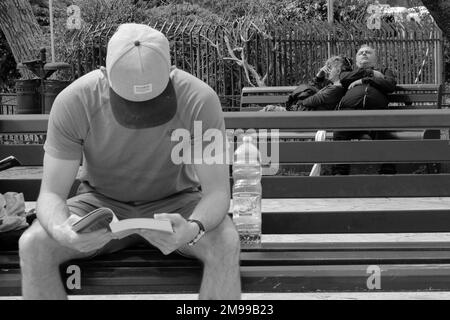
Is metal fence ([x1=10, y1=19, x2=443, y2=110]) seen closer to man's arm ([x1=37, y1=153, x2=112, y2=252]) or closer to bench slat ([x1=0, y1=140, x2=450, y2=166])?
bench slat ([x1=0, y1=140, x2=450, y2=166])

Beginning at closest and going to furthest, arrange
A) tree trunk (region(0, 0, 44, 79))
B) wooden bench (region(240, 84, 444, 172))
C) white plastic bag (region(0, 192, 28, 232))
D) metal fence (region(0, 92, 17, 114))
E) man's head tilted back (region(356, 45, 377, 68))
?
white plastic bag (region(0, 192, 28, 232))
wooden bench (region(240, 84, 444, 172))
man's head tilted back (region(356, 45, 377, 68))
metal fence (region(0, 92, 17, 114))
tree trunk (region(0, 0, 44, 79))

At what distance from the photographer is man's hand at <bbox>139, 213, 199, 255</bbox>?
318cm

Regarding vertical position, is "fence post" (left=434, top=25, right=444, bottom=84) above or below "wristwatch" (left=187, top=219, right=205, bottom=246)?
above

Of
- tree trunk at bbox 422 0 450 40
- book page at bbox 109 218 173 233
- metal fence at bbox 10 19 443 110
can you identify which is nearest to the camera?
book page at bbox 109 218 173 233

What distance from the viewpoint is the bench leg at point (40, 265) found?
3301 millimetres

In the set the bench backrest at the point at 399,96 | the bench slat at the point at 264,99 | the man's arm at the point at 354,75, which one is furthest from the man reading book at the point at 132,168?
the bench slat at the point at 264,99

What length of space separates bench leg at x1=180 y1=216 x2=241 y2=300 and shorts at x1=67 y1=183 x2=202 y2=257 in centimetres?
29

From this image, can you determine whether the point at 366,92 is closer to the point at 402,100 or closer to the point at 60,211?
the point at 402,100

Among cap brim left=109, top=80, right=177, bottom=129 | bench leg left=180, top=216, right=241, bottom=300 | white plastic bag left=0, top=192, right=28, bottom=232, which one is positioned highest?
cap brim left=109, top=80, right=177, bottom=129

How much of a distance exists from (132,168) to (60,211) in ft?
1.24

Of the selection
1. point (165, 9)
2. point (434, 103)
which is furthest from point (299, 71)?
point (165, 9)

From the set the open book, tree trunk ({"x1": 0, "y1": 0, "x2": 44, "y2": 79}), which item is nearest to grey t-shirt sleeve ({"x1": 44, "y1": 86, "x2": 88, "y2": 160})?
the open book
